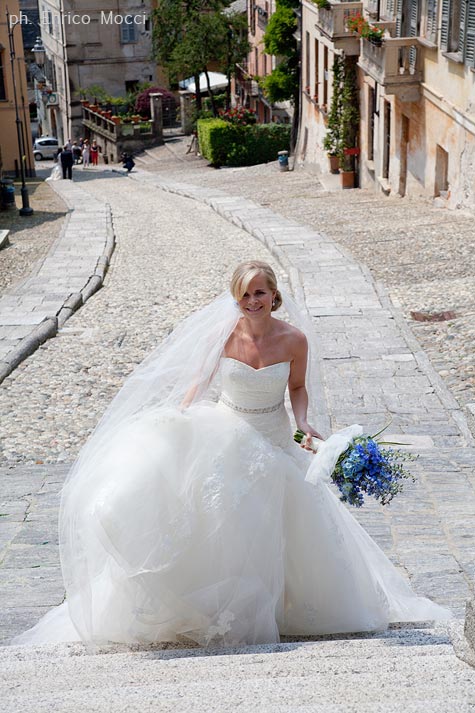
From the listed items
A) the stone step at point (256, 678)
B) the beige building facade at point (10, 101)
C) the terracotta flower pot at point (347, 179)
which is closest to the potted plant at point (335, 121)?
the terracotta flower pot at point (347, 179)

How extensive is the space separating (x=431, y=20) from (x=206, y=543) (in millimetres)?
18634

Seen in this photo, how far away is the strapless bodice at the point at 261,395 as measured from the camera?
4.76 meters

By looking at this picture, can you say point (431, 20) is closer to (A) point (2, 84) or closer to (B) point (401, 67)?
(B) point (401, 67)

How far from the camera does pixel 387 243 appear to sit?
17.5m

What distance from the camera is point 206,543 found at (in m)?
4.49

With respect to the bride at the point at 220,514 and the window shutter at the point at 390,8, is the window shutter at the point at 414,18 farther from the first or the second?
the bride at the point at 220,514

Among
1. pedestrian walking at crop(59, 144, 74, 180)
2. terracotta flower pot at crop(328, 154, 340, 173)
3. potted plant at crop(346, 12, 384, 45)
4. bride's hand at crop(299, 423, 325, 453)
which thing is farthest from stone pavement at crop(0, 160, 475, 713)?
pedestrian walking at crop(59, 144, 74, 180)

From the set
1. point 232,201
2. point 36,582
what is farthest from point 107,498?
point 232,201

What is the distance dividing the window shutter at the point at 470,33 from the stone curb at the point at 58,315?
7589 millimetres

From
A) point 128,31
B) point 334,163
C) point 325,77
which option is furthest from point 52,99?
point 334,163

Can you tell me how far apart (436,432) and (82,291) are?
8.42 metres

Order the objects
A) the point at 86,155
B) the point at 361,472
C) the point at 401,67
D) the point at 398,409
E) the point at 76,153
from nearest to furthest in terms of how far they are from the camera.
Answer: the point at 361,472
the point at 398,409
the point at 401,67
the point at 86,155
the point at 76,153

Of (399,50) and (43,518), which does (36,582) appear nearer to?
(43,518)

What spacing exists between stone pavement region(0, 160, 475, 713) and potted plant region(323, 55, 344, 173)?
637 inches
